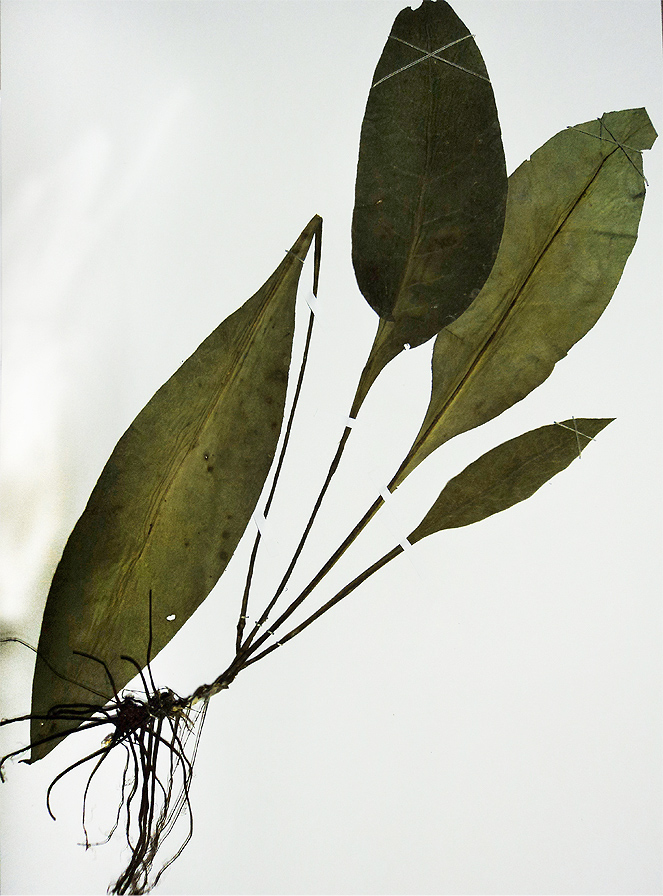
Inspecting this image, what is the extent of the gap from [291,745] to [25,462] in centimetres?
47

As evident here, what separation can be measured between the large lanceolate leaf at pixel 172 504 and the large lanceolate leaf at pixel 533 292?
198 mm

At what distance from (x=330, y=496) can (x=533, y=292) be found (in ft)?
1.19

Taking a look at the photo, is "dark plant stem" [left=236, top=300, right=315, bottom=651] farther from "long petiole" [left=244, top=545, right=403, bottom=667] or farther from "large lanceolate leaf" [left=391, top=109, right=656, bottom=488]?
"large lanceolate leaf" [left=391, top=109, right=656, bottom=488]

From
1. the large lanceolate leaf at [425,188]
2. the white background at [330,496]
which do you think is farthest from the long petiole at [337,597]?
the large lanceolate leaf at [425,188]

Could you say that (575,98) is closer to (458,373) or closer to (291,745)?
(458,373)

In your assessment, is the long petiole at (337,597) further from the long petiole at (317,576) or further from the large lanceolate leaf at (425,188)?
the large lanceolate leaf at (425,188)

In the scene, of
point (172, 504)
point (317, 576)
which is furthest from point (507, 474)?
point (172, 504)

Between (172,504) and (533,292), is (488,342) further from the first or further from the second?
(172,504)

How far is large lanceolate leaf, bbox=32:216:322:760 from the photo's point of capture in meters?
0.71

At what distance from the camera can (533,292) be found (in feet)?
2.57

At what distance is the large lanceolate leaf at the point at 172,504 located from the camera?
715mm

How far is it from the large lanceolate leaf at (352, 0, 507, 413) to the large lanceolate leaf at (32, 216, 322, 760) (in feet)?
0.38

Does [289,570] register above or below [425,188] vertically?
below

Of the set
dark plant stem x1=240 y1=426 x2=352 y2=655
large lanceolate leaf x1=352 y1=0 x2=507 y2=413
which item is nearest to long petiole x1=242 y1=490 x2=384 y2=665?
dark plant stem x1=240 y1=426 x2=352 y2=655
